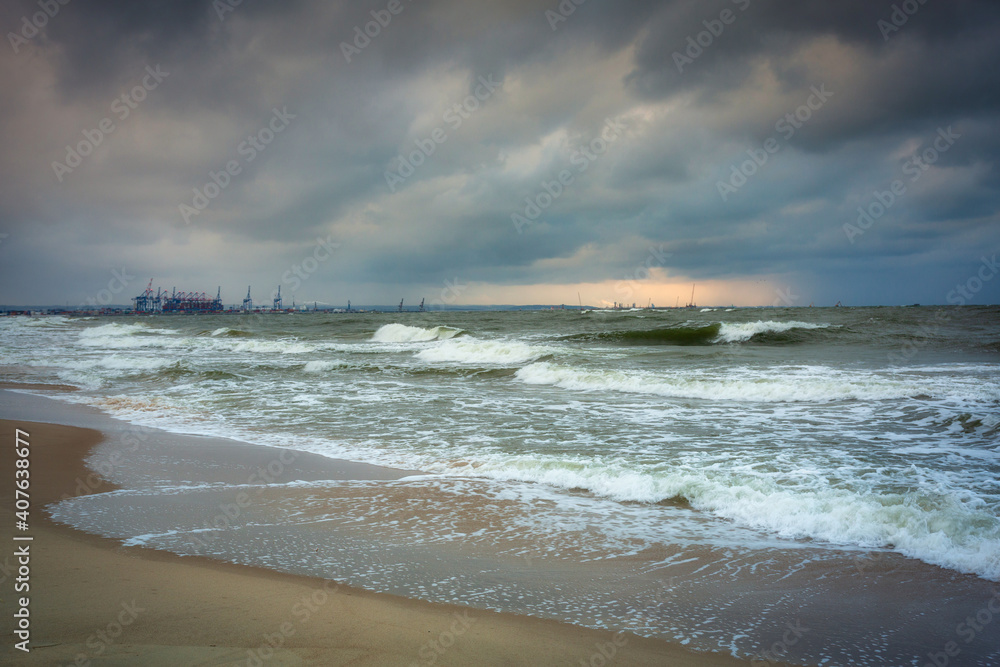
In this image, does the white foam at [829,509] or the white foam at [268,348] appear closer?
the white foam at [829,509]

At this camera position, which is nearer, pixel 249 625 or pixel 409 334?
pixel 249 625

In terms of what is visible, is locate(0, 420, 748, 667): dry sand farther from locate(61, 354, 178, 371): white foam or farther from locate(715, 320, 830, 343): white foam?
locate(715, 320, 830, 343): white foam

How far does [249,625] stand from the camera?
2.95 meters

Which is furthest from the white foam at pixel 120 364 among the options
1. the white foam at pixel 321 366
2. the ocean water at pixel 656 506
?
the ocean water at pixel 656 506

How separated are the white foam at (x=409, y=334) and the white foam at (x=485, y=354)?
12.9 metres

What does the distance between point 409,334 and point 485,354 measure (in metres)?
17.7

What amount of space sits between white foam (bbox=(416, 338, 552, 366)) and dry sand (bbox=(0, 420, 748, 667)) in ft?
56.7

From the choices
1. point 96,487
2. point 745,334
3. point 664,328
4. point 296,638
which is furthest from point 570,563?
point 664,328

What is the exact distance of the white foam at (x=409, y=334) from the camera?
38562 mm
